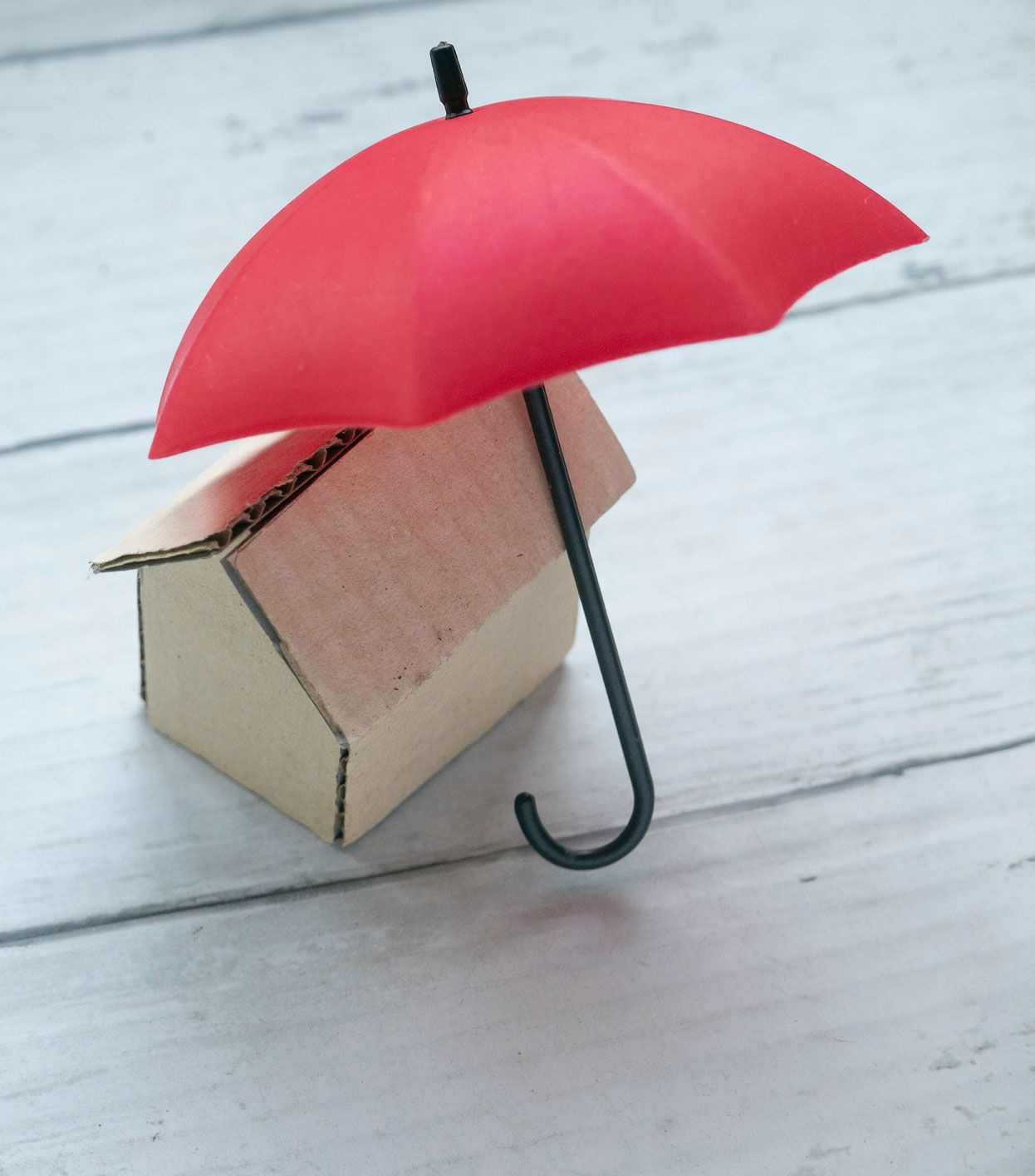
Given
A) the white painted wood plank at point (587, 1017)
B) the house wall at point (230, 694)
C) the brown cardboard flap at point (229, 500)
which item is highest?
the brown cardboard flap at point (229, 500)

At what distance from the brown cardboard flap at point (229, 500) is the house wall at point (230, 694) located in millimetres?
20

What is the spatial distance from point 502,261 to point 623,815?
0.49 metres

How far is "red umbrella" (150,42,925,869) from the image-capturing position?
582mm

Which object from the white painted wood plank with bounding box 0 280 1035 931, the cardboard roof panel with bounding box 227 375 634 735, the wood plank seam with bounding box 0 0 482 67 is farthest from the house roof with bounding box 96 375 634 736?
→ the wood plank seam with bounding box 0 0 482 67

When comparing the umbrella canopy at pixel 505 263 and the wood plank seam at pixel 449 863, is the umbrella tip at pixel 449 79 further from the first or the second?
the wood plank seam at pixel 449 863

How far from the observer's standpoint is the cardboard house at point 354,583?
0.76m

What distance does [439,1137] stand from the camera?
77 centimetres

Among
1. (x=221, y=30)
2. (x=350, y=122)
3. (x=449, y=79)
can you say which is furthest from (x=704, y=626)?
(x=221, y=30)

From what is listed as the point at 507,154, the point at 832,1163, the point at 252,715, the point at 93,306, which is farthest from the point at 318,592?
the point at 93,306

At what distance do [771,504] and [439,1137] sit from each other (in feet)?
2.18

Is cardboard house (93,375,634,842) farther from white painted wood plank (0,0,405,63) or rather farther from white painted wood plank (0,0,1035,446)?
white painted wood plank (0,0,405,63)

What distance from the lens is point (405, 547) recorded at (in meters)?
0.80

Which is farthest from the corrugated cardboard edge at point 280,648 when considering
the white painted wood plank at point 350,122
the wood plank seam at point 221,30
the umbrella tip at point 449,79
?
the wood plank seam at point 221,30

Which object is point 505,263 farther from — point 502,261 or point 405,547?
point 405,547
